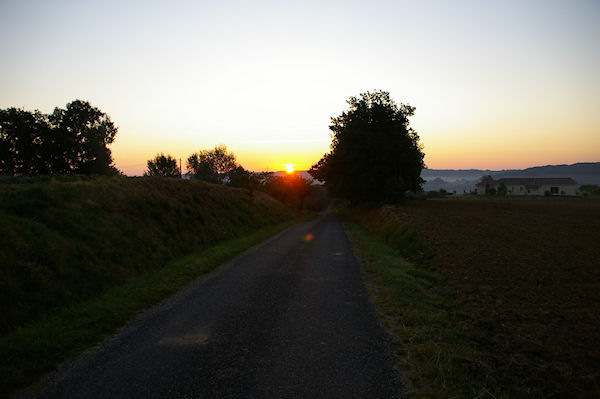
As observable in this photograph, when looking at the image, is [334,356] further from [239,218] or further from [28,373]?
[239,218]

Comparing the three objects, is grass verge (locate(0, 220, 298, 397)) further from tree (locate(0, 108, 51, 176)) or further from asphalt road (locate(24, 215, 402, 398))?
tree (locate(0, 108, 51, 176))

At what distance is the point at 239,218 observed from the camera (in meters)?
31.0

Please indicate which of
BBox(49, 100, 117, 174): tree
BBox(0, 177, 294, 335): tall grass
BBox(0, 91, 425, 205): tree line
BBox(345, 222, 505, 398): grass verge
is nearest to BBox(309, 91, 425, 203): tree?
BBox(0, 91, 425, 205): tree line

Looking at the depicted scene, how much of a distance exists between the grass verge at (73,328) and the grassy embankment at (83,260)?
0.02 metres

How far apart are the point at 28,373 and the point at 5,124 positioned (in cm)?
6136

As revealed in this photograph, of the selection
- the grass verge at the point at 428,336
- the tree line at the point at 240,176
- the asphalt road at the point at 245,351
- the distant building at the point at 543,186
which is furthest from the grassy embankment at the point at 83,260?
the distant building at the point at 543,186

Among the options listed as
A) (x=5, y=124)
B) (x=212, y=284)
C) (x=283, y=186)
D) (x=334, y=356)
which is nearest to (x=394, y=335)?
(x=334, y=356)

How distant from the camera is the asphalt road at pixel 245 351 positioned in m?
5.15

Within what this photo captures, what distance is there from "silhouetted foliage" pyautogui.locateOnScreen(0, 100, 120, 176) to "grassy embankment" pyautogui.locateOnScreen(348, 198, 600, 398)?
53.1m

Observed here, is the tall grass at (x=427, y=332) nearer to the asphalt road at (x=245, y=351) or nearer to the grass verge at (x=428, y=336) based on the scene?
the grass verge at (x=428, y=336)

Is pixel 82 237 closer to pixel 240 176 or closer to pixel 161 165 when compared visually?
pixel 240 176

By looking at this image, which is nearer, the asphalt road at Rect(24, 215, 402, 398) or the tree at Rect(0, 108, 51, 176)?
the asphalt road at Rect(24, 215, 402, 398)

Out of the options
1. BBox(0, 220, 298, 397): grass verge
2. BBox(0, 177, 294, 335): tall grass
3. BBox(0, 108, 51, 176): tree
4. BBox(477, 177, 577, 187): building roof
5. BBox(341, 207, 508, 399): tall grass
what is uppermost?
BBox(0, 108, 51, 176): tree

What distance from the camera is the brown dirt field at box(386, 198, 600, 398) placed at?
5441mm
